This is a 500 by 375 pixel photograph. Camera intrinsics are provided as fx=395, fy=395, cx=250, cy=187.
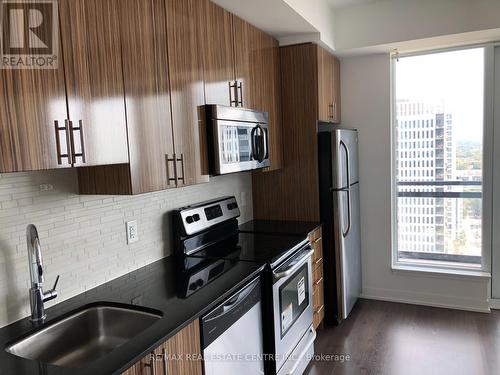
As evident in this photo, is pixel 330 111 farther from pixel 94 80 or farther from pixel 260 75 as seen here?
pixel 94 80

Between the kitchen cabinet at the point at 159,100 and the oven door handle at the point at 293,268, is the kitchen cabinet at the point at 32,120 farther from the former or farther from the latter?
the oven door handle at the point at 293,268

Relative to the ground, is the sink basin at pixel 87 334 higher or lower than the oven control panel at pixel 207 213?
lower

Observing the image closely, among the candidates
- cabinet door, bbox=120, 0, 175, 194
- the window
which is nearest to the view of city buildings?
the window

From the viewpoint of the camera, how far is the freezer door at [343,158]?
3.10 m

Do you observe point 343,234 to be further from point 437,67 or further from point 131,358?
point 131,358

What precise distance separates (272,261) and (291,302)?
0.40 meters

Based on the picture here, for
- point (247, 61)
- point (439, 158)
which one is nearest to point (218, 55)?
point (247, 61)

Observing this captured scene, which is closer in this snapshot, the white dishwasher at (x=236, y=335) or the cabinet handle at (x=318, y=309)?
the white dishwasher at (x=236, y=335)

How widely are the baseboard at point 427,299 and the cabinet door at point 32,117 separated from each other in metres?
3.31

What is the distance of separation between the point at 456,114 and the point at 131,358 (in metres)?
3.43

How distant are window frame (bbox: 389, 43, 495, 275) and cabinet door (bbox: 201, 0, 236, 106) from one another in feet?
6.18

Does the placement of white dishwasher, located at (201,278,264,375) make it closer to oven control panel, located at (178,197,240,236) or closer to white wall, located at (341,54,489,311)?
oven control panel, located at (178,197,240,236)

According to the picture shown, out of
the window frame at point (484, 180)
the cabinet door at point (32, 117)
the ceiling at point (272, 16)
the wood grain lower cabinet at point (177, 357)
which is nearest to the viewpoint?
the cabinet door at point (32, 117)

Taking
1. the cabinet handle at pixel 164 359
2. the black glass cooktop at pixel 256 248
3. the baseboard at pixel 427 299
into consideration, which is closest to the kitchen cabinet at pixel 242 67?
the black glass cooktop at pixel 256 248
